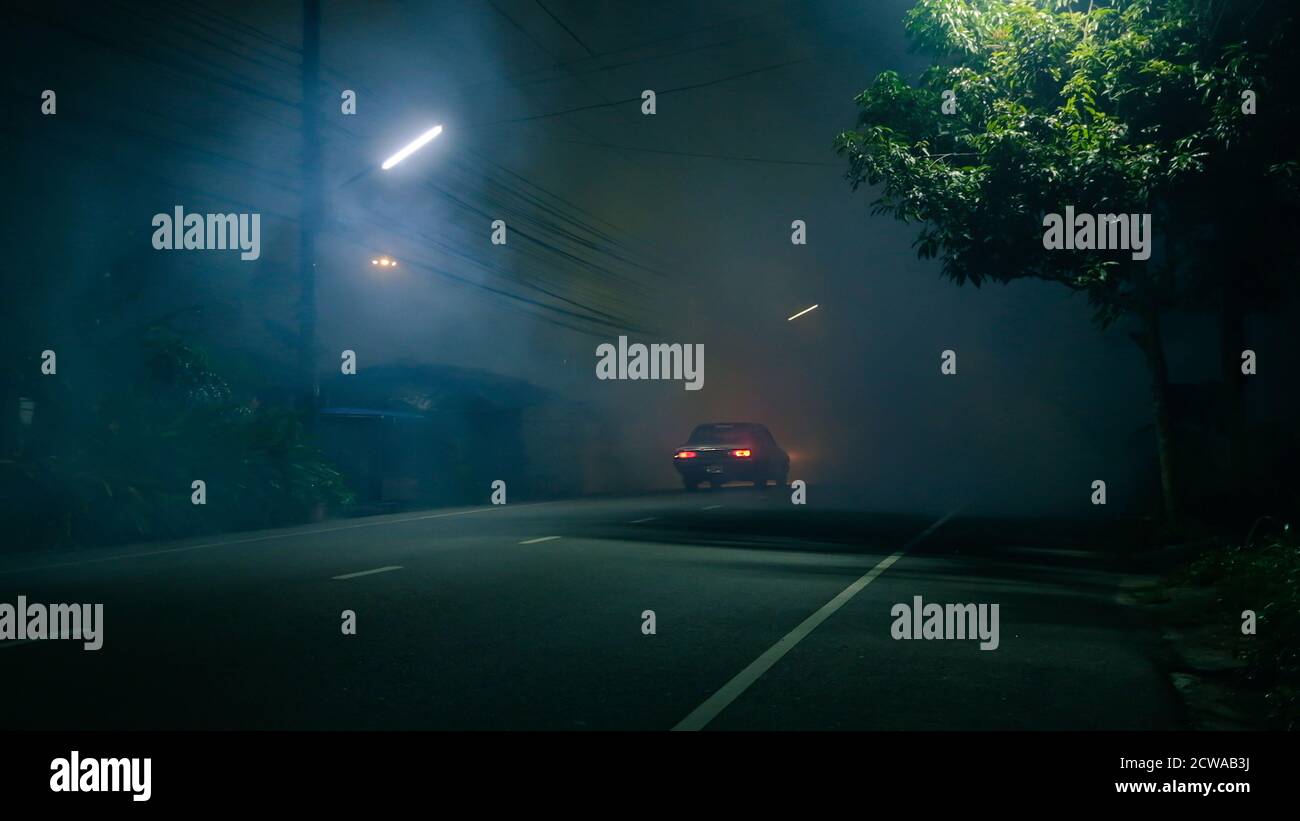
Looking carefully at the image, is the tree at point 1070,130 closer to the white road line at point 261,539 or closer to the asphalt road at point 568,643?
the asphalt road at point 568,643

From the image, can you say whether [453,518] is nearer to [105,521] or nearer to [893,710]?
[105,521]

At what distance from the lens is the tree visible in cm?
1589

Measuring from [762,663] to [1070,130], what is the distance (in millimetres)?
11399

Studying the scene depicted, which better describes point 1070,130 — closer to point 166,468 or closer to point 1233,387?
point 1233,387

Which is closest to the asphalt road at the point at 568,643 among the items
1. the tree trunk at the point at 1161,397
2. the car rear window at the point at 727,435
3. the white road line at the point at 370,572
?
the white road line at the point at 370,572

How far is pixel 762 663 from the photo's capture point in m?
7.84

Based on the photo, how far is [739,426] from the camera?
32938 mm

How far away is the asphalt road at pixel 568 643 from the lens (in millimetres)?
6348

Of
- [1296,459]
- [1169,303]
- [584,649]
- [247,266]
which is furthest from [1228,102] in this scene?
[247,266]

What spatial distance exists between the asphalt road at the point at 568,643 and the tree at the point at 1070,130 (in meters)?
4.96

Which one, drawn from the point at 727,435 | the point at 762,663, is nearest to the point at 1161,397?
the point at 762,663

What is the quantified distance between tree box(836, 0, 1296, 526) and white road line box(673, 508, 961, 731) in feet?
22.1

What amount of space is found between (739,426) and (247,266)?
13556 millimetres

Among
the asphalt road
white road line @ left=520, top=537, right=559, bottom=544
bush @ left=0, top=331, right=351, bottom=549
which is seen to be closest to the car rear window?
bush @ left=0, top=331, right=351, bottom=549
